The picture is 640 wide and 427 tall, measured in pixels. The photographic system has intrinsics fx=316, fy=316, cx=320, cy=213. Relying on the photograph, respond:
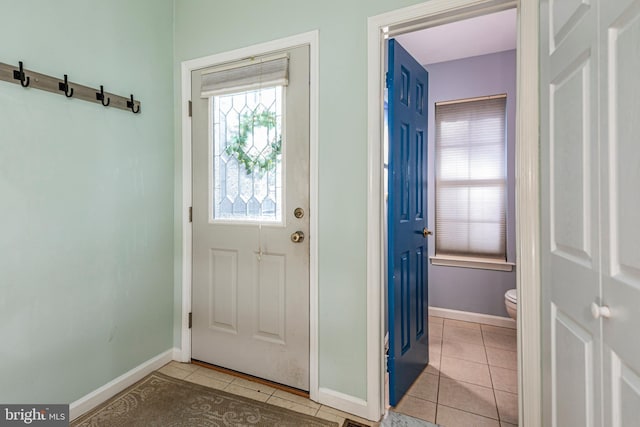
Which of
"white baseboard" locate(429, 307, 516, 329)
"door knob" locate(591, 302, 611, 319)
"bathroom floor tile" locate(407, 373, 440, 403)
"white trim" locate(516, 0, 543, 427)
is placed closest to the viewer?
"door knob" locate(591, 302, 611, 319)

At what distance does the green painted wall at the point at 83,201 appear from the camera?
1485 millimetres

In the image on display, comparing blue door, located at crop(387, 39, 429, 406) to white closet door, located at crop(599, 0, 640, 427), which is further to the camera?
blue door, located at crop(387, 39, 429, 406)

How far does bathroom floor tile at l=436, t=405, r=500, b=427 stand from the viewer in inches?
67.0

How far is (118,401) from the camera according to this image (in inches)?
72.4

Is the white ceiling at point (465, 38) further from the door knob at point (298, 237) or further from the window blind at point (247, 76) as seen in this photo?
the door knob at point (298, 237)

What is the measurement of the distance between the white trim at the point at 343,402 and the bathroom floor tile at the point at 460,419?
0.42 meters

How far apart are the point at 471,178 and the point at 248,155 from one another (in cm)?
229

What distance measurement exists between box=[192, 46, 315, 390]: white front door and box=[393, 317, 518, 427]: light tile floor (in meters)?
0.75

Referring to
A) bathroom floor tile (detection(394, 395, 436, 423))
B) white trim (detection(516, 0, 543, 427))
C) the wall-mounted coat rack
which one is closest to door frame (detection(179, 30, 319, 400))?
the wall-mounted coat rack

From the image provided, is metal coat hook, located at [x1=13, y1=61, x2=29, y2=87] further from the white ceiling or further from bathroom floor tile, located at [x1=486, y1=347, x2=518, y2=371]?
bathroom floor tile, located at [x1=486, y1=347, x2=518, y2=371]

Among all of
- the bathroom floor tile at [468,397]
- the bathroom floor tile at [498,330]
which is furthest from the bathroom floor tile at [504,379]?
the bathroom floor tile at [498,330]

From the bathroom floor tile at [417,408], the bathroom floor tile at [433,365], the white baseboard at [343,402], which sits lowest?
the bathroom floor tile at [417,408]

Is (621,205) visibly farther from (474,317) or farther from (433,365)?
(474,317)

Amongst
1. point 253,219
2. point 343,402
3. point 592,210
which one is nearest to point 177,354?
point 253,219
